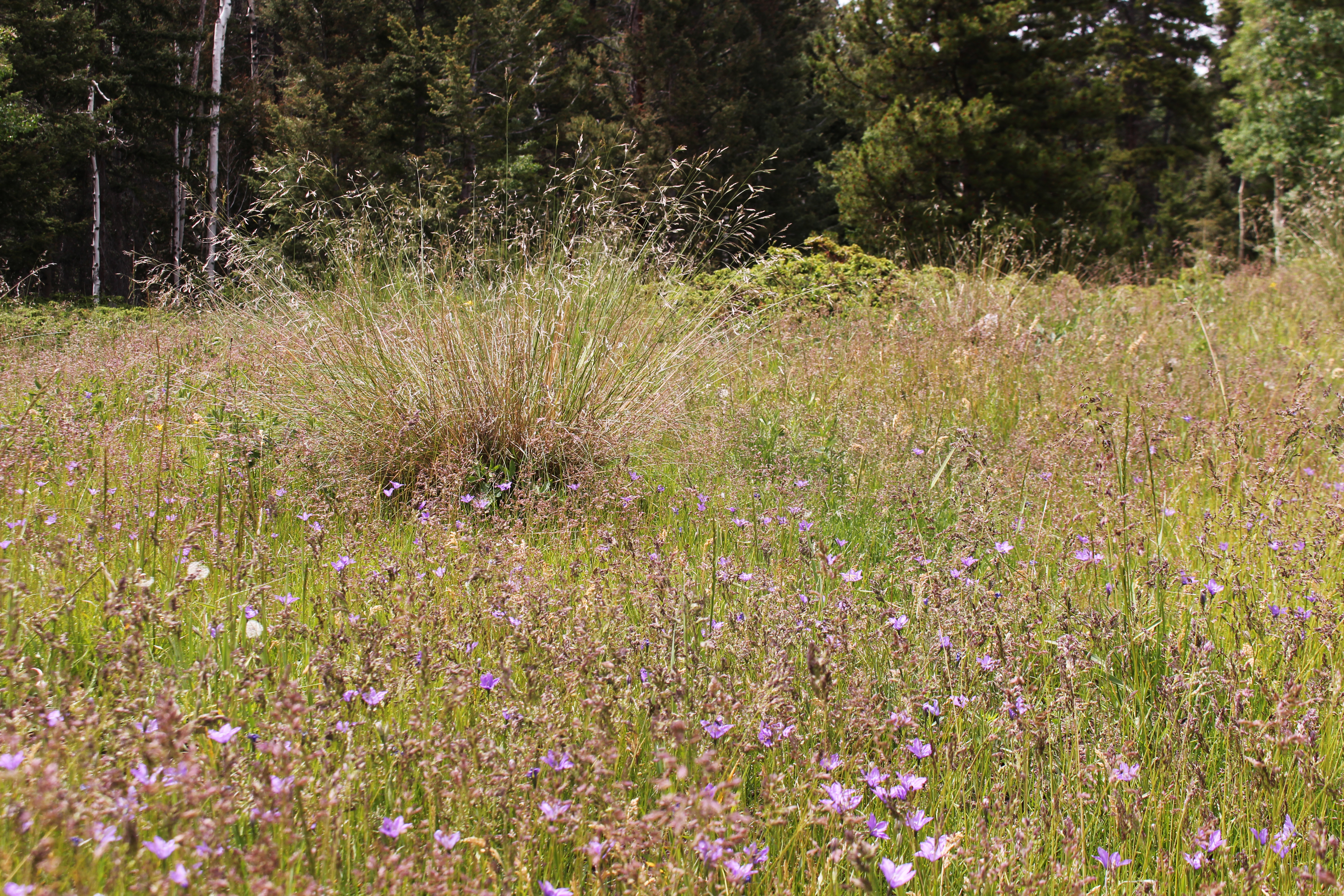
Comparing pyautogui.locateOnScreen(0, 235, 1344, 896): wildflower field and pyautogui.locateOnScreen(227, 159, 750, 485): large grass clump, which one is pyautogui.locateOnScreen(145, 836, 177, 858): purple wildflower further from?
pyautogui.locateOnScreen(227, 159, 750, 485): large grass clump

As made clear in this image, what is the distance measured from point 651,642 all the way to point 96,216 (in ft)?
64.8

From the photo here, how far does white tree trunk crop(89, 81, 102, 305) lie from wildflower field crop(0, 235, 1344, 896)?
53.4ft

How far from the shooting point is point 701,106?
802 inches

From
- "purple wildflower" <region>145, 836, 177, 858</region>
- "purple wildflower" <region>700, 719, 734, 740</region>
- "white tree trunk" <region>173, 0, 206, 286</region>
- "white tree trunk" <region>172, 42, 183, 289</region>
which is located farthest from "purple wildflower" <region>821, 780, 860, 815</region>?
"white tree trunk" <region>173, 0, 206, 286</region>

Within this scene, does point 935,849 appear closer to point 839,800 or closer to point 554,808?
point 839,800

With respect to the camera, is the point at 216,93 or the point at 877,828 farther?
the point at 216,93

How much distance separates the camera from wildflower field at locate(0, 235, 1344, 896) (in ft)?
3.10

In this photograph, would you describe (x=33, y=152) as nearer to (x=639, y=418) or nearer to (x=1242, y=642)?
(x=639, y=418)

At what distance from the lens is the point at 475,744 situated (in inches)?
39.8

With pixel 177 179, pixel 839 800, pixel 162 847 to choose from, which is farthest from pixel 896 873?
pixel 177 179

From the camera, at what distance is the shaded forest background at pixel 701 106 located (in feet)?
48.3

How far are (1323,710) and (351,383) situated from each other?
9.66ft

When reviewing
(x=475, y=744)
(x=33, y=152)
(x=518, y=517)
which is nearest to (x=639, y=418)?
(x=518, y=517)

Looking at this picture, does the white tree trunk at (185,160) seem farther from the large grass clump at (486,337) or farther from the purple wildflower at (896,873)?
the purple wildflower at (896,873)
